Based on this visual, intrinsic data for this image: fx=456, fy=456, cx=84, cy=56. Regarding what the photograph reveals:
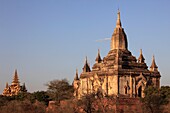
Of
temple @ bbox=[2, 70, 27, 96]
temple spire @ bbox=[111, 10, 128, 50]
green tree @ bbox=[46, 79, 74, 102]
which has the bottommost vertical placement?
green tree @ bbox=[46, 79, 74, 102]

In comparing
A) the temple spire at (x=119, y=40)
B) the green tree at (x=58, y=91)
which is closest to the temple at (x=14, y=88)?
the green tree at (x=58, y=91)

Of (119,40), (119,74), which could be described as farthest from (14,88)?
(119,74)

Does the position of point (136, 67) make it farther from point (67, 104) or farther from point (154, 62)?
point (67, 104)

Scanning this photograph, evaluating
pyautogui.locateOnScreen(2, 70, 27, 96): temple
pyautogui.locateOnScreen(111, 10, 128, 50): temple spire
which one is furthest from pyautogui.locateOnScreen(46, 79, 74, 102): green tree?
pyautogui.locateOnScreen(2, 70, 27, 96): temple

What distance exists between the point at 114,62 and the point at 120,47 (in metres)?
3.28

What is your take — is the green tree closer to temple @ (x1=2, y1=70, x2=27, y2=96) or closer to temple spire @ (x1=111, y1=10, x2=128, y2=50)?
temple spire @ (x1=111, y1=10, x2=128, y2=50)

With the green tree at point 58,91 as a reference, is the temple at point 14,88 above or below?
above

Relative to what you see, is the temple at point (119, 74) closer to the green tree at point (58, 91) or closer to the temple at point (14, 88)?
the green tree at point (58, 91)

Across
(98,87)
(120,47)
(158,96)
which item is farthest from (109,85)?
(158,96)

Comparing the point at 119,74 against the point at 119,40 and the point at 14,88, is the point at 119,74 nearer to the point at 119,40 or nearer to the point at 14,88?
the point at 119,40

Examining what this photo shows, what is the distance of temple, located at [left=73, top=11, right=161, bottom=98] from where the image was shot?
50.8 meters

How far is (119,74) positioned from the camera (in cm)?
5062

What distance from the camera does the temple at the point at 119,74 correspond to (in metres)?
50.8

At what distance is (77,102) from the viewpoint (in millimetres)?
43438
